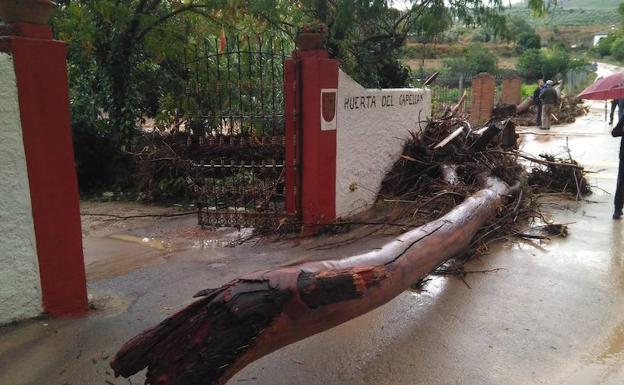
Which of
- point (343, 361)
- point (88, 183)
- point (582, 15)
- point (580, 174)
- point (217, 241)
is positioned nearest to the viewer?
point (343, 361)

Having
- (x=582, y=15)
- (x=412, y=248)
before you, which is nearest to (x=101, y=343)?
(x=412, y=248)

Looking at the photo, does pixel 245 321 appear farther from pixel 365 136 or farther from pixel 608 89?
pixel 608 89

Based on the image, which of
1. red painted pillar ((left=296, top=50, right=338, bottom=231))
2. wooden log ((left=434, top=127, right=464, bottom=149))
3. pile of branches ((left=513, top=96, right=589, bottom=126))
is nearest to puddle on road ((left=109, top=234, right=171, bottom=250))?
red painted pillar ((left=296, top=50, right=338, bottom=231))

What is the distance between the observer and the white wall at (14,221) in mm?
3354

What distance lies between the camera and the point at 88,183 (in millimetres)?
9375

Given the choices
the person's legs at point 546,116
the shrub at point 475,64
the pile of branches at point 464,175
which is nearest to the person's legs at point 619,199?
the pile of branches at point 464,175

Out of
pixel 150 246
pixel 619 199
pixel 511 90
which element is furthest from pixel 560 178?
pixel 511 90

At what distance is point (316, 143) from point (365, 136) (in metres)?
1.20

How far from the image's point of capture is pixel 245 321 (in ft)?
7.50

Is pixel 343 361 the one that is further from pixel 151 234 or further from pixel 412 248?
Answer: pixel 151 234

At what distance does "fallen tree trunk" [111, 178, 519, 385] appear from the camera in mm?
2256

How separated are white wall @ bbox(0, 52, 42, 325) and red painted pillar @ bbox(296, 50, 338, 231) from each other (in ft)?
10.5

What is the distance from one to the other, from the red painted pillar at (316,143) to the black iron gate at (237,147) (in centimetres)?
24

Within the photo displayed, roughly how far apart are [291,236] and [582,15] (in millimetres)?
162018
